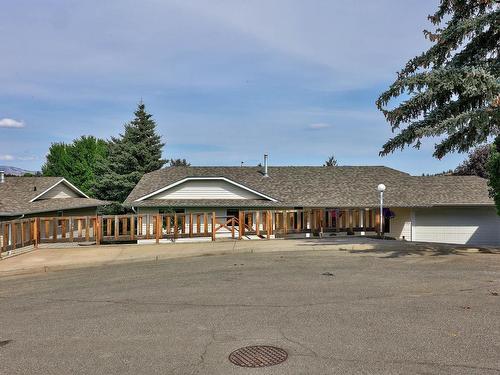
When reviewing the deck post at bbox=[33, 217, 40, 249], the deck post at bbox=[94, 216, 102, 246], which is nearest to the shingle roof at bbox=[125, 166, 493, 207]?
the deck post at bbox=[94, 216, 102, 246]

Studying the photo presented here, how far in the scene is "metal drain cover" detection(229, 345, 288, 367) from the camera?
15.9 feet

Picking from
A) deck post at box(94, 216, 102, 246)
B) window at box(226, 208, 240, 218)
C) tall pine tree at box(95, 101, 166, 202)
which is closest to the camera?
deck post at box(94, 216, 102, 246)

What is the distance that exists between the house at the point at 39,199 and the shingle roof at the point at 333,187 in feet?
17.2

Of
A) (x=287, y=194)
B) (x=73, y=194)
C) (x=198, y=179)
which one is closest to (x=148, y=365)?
(x=198, y=179)

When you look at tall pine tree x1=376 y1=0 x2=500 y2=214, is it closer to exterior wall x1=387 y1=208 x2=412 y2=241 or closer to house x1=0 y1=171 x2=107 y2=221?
exterior wall x1=387 y1=208 x2=412 y2=241

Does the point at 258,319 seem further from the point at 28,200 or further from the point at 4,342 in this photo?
the point at 28,200

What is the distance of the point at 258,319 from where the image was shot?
6.61 m

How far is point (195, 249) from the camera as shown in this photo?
15.8 m

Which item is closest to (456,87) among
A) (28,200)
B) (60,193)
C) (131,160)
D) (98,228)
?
(98,228)

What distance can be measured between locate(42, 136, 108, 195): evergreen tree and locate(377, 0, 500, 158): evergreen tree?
5422 centimetres

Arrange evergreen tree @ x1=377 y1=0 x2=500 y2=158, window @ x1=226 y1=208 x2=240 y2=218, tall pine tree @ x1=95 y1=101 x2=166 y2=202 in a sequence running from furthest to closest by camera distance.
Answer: tall pine tree @ x1=95 y1=101 x2=166 y2=202, window @ x1=226 y1=208 x2=240 y2=218, evergreen tree @ x1=377 y1=0 x2=500 y2=158

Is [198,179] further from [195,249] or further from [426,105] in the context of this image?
[426,105]

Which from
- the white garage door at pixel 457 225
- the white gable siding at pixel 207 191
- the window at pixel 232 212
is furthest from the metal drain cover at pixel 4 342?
the white garage door at pixel 457 225

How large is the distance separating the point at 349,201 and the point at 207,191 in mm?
8724
